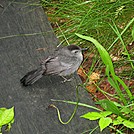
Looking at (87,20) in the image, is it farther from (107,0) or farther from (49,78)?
(49,78)

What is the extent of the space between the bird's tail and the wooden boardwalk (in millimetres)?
42

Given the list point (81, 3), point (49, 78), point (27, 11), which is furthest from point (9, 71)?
point (81, 3)

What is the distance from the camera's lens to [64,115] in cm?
309

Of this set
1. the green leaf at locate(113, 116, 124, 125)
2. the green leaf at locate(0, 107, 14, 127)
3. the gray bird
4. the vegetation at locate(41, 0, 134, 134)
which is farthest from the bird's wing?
the green leaf at locate(0, 107, 14, 127)

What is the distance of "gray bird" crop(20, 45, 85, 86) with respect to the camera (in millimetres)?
3455

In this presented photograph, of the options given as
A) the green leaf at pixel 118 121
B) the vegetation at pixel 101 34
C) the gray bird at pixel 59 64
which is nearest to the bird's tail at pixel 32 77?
the gray bird at pixel 59 64

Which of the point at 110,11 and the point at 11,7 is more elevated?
the point at 11,7

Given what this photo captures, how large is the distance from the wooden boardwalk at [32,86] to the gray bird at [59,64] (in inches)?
2.4

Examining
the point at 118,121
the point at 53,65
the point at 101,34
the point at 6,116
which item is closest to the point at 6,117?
the point at 6,116

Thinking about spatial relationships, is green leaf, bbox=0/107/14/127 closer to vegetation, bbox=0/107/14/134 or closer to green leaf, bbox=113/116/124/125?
vegetation, bbox=0/107/14/134

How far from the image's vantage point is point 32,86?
3404mm

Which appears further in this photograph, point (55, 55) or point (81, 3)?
point (81, 3)

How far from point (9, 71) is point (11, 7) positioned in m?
1.06

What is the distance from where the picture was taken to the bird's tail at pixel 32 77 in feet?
10.8
